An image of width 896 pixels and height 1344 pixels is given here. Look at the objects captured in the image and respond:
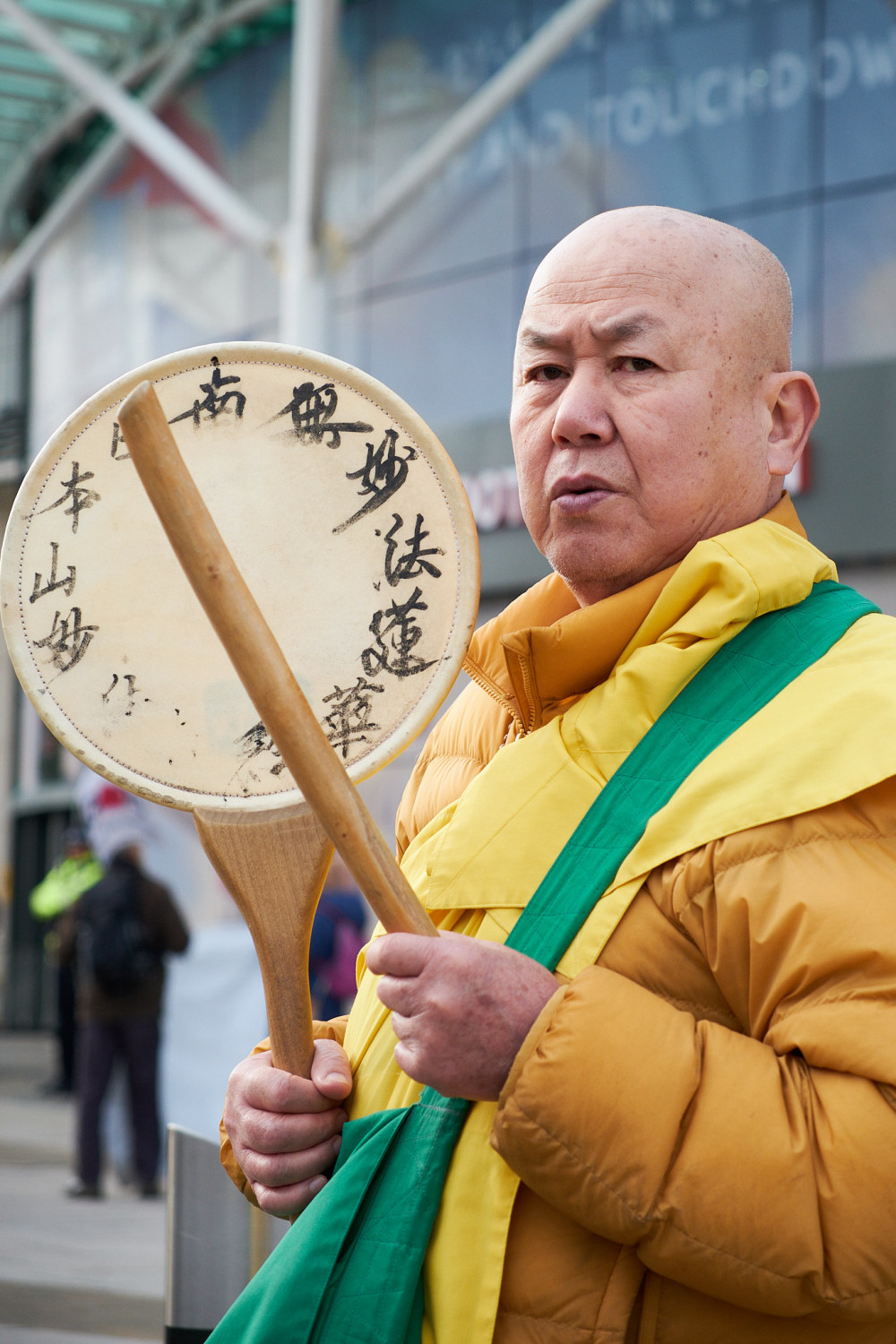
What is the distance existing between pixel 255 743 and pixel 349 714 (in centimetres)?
10

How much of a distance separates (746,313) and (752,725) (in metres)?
0.51

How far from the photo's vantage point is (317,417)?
1.53m

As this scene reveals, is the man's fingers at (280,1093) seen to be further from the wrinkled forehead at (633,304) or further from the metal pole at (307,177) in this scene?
the metal pole at (307,177)

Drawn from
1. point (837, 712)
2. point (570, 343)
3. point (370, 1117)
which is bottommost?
point (370, 1117)

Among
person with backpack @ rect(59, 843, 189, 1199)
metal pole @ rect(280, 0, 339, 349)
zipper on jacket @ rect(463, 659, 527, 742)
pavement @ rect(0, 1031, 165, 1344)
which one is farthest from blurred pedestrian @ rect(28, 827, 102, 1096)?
zipper on jacket @ rect(463, 659, 527, 742)

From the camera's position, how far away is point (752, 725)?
4.54 ft

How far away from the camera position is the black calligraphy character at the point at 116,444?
1.51 metres

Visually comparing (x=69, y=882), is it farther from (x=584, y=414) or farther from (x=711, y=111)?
(x=584, y=414)

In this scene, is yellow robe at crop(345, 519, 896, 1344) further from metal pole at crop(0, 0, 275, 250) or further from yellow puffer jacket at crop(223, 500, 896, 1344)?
metal pole at crop(0, 0, 275, 250)

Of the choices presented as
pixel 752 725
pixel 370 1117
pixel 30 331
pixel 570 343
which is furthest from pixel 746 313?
pixel 30 331

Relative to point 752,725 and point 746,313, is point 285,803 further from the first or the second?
point 746,313

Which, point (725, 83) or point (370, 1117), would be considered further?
point (725, 83)

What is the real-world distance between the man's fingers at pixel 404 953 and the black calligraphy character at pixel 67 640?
0.50 m

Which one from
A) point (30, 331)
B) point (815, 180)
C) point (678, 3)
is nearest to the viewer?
point (815, 180)
